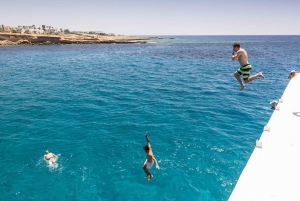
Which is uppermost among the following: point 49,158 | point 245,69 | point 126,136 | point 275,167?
point 245,69

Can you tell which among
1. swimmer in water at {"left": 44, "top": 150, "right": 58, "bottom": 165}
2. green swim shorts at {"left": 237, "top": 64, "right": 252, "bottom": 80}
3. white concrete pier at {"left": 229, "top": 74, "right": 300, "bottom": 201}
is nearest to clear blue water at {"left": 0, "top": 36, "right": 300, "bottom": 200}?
swimmer in water at {"left": 44, "top": 150, "right": 58, "bottom": 165}

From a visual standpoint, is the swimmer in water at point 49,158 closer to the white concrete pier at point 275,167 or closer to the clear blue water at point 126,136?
the clear blue water at point 126,136

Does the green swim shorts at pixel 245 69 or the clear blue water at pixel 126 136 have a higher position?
the green swim shorts at pixel 245 69

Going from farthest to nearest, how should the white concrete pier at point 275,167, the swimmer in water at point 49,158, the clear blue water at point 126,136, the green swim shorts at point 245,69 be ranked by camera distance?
the swimmer in water at point 49,158, the clear blue water at point 126,136, the green swim shorts at point 245,69, the white concrete pier at point 275,167

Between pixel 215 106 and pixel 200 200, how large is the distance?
14753 mm

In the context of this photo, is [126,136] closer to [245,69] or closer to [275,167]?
[245,69]

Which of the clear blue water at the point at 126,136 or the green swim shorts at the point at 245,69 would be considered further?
the clear blue water at the point at 126,136

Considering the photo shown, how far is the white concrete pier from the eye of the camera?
8750 millimetres

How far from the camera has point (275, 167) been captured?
10.2 m

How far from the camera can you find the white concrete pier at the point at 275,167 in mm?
8750

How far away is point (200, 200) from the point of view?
11758mm

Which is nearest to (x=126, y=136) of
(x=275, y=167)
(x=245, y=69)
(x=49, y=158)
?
(x=49, y=158)

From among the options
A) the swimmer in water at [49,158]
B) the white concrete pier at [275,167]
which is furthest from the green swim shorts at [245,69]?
the swimmer in water at [49,158]

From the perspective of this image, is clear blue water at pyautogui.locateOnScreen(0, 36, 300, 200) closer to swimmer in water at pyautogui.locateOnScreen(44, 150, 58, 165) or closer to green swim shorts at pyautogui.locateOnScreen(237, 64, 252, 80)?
swimmer in water at pyautogui.locateOnScreen(44, 150, 58, 165)
